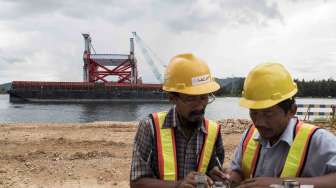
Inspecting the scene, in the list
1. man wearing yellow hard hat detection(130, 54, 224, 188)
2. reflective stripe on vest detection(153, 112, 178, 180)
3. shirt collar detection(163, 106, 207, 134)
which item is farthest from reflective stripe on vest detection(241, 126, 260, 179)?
reflective stripe on vest detection(153, 112, 178, 180)

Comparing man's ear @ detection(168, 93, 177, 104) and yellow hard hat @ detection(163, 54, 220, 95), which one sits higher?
yellow hard hat @ detection(163, 54, 220, 95)

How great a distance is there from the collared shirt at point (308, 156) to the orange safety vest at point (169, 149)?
0.66ft

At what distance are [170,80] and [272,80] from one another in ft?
1.92

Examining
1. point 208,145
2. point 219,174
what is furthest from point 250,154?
point 208,145

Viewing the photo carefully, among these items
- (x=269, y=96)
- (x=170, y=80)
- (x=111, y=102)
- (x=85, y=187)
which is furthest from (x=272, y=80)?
(x=111, y=102)

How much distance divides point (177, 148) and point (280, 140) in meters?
0.57

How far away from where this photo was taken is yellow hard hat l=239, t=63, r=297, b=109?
1.98 metres

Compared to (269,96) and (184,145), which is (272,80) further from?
(184,145)

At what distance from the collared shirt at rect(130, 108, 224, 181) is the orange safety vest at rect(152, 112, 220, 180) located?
0.9 inches

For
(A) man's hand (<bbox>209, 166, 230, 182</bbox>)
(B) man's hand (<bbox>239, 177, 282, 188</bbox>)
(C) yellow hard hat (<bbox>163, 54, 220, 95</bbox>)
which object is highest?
(C) yellow hard hat (<bbox>163, 54, 220, 95</bbox>)

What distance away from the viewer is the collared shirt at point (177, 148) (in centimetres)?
228

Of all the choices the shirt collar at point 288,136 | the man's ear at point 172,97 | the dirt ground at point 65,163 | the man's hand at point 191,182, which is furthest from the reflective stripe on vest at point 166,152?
the dirt ground at point 65,163

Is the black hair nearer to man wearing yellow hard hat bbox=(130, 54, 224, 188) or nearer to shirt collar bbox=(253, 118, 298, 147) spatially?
shirt collar bbox=(253, 118, 298, 147)

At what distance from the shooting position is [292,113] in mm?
2068
